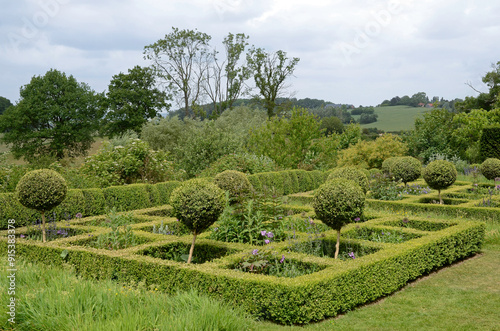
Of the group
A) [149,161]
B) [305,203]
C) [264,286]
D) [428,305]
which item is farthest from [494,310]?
[149,161]

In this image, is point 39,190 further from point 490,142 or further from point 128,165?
point 490,142

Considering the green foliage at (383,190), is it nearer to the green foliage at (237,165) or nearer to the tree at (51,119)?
the green foliage at (237,165)

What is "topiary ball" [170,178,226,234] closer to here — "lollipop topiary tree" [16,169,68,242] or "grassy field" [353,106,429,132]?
"lollipop topiary tree" [16,169,68,242]

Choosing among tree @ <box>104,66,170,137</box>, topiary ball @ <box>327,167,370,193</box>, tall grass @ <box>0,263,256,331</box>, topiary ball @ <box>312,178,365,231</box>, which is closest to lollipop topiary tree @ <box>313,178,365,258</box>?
topiary ball @ <box>312,178,365,231</box>

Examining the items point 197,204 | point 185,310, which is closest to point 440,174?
point 197,204

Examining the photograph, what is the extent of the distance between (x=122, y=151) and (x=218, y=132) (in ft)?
16.0

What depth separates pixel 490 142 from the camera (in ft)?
74.5

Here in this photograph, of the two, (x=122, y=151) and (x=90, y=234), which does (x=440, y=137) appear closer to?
(x=122, y=151)

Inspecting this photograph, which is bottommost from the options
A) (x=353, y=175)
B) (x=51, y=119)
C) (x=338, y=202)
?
(x=338, y=202)

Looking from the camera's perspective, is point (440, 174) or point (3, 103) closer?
point (440, 174)

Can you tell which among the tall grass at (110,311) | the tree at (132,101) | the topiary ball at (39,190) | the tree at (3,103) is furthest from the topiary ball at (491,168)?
the tree at (3,103)

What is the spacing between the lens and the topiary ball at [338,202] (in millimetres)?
6809

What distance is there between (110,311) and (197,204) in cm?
210

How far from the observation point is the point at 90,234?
8.27m
